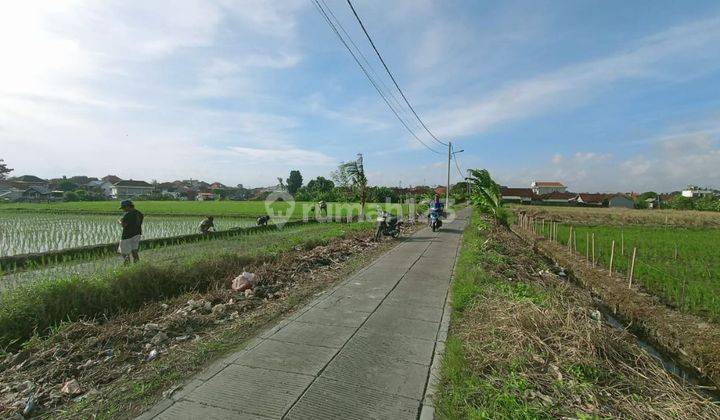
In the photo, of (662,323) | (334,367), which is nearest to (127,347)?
(334,367)

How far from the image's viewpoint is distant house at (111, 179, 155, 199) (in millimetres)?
77250

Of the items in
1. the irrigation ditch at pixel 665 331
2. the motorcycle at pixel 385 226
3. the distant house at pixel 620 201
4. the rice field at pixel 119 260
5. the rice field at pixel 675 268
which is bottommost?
the irrigation ditch at pixel 665 331

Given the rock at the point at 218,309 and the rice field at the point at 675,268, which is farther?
the rice field at the point at 675,268

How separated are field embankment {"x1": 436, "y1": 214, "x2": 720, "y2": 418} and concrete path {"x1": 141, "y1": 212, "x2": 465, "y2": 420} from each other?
292 mm

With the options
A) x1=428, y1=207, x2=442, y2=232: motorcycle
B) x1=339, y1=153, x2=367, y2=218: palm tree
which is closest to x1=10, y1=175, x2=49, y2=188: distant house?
x1=339, y1=153, x2=367, y2=218: palm tree

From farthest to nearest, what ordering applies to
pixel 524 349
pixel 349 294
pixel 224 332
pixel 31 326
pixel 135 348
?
pixel 349 294 < pixel 31 326 < pixel 224 332 < pixel 135 348 < pixel 524 349

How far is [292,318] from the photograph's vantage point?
204 inches

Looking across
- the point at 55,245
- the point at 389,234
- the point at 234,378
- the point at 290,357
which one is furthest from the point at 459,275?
the point at 55,245

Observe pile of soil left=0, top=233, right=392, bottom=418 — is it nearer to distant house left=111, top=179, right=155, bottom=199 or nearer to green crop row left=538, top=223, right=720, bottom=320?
green crop row left=538, top=223, right=720, bottom=320

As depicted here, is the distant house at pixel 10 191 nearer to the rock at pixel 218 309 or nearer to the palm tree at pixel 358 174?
the palm tree at pixel 358 174

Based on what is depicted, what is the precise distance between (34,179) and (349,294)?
297 feet

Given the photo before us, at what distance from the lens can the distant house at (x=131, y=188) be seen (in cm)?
7725

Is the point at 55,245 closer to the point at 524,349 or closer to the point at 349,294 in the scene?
the point at 349,294

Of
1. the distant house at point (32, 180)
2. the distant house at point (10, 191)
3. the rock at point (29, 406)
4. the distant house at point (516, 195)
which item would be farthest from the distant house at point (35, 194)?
the distant house at point (516, 195)
